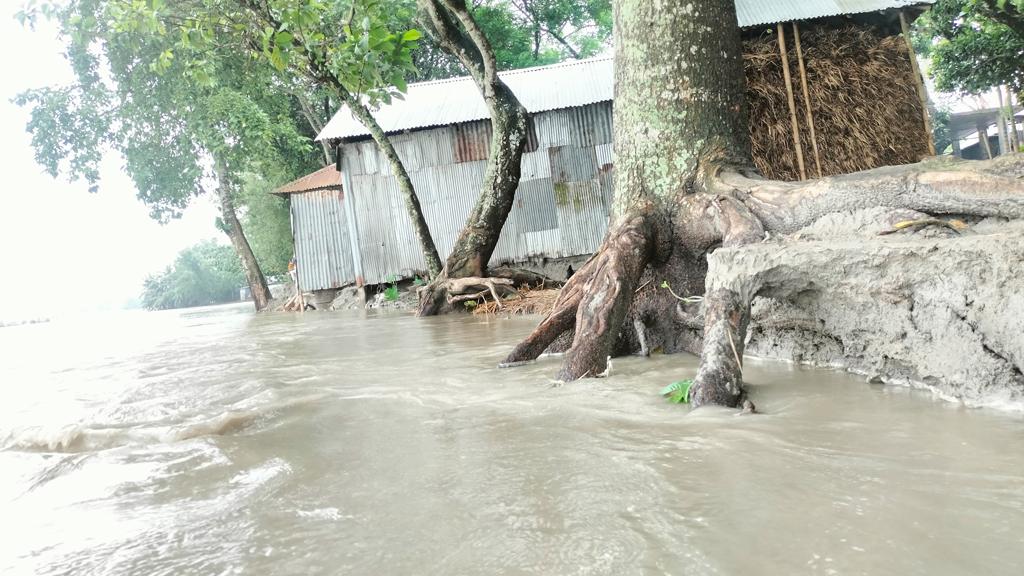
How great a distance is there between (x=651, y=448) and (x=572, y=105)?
992 centimetres

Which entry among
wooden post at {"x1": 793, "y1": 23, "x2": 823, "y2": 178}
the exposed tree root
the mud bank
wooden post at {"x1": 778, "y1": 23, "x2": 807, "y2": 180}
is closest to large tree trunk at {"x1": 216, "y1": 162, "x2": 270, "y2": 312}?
the exposed tree root

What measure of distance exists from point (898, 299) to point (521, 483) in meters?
1.98

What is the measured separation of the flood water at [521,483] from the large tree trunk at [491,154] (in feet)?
18.3

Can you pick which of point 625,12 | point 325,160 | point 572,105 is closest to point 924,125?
point 572,105

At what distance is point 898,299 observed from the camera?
9.16ft

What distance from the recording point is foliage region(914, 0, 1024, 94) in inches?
485

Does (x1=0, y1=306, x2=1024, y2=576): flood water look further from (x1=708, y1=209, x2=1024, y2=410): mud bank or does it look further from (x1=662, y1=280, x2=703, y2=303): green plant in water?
(x1=662, y1=280, x2=703, y2=303): green plant in water

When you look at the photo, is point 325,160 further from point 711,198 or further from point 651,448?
point 651,448

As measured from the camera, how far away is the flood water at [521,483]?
1.40 metres

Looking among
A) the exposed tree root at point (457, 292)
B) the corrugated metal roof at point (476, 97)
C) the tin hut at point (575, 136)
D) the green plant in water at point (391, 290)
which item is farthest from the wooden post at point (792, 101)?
the green plant in water at point (391, 290)

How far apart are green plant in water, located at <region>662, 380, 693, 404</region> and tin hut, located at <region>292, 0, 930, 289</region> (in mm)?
6930

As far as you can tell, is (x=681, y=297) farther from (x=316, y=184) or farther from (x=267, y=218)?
(x=267, y=218)

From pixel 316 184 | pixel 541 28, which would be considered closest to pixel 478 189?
pixel 316 184

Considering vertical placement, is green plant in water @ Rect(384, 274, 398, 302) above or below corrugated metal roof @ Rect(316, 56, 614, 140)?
below
